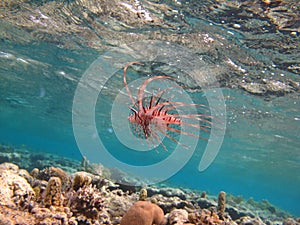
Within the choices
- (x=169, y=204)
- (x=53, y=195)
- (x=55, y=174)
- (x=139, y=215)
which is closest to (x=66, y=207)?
(x=53, y=195)

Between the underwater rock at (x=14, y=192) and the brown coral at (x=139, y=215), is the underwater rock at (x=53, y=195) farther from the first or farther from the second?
the brown coral at (x=139, y=215)

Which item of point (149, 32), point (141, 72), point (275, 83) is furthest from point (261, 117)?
point (149, 32)

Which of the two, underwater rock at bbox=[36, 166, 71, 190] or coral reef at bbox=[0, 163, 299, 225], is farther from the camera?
underwater rock at bbox=[36, 166, 71, 190]

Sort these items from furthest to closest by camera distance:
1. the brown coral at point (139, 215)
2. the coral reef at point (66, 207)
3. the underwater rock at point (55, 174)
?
the underwater rock at point (55, 174) → the brown coral at point (139, 215) → the coral reef at point (66, 207)

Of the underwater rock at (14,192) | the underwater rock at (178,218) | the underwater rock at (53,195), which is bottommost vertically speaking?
the underwater rock at (14,192)

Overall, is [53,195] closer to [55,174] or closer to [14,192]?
[14,192]

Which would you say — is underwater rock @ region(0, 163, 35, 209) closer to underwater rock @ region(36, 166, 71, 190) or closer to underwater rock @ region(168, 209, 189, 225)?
underwater rock @ region(36, 166, 71, 190)

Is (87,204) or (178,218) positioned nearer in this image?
(87,204)

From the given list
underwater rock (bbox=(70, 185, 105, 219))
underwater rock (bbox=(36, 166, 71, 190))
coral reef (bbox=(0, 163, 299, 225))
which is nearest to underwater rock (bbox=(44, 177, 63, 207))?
coral reef (bbox=(0, 163, 299, 225))

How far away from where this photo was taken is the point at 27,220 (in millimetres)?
3186

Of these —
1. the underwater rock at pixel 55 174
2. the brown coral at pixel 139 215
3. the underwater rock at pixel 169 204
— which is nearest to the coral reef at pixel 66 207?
the brown coral at pixel 139 215

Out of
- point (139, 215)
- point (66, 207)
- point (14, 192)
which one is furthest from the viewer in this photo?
point (139, 215)

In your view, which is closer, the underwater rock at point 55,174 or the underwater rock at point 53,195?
the underwater rock at point 53,195

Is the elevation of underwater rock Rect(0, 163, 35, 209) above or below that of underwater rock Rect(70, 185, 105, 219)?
below
